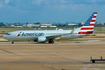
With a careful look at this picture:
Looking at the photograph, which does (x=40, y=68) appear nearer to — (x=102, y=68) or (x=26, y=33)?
(x=102, y=68)

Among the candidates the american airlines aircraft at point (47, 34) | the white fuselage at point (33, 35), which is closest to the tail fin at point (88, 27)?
the american airlines aircraft at point (47, 34)

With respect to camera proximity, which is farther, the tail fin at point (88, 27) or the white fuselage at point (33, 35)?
the tail fin at point (88, 27)

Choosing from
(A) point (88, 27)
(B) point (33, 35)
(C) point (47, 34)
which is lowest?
(B) point (33, 35)

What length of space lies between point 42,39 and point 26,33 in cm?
492

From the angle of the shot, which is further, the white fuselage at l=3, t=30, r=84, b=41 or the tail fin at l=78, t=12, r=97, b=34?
the tail fin at l=78, t=12, r=97, b=34

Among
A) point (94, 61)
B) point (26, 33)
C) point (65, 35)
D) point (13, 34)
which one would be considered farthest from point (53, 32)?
point (94, 61)

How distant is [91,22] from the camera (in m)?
53.2

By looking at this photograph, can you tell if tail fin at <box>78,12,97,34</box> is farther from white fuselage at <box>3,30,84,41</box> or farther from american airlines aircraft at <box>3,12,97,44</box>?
white fuselage at <box>3,30,84,41</box>

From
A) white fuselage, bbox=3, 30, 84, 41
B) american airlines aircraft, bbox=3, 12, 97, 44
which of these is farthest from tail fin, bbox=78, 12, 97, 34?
white fuselage, bbox=3, 30, 84, 41

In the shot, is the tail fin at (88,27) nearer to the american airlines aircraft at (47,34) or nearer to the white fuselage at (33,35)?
the american airlines aircraft at (47,34)

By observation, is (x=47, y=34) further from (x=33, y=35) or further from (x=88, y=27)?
(x=88, y=27)

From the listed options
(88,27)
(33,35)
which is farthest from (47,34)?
(88,27)

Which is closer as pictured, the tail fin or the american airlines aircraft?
the american airlines aircraft

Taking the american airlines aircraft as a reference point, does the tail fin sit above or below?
above
